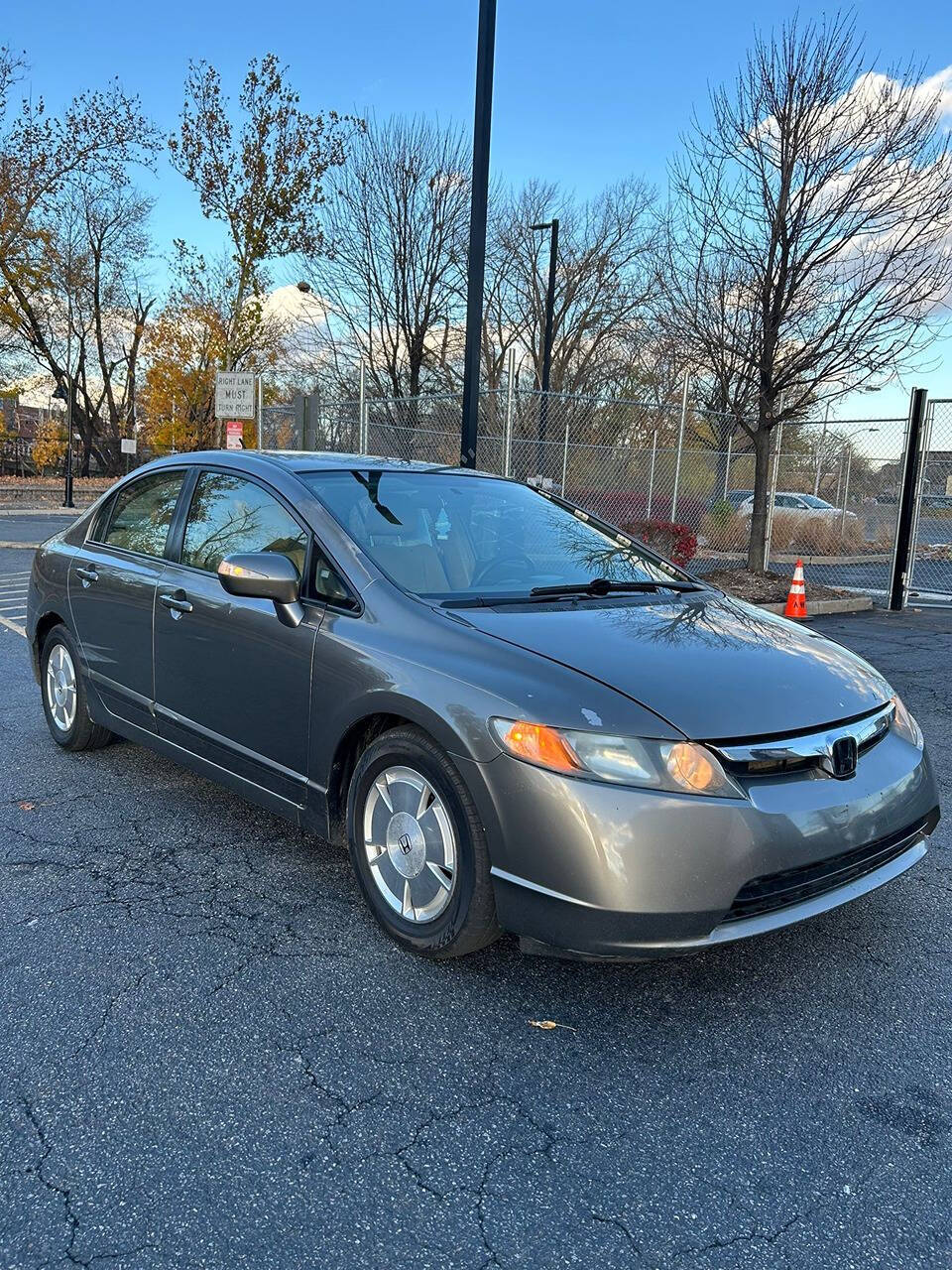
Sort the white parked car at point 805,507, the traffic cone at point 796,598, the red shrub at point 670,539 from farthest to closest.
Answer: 1. the white parked car at point 805,507
2. the red shrub at point 670,539
3. the traffic cone at point 796,598

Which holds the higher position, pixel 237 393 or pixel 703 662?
pixel 237 393

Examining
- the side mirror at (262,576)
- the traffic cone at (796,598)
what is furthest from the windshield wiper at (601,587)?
the traffic cone at (796,598)

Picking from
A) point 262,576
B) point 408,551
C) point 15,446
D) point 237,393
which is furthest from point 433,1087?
point 15,446

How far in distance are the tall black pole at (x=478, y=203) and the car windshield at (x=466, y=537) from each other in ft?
12.1

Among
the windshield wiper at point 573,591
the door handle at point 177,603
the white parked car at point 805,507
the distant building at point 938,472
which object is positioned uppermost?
the distant building at point 938,472

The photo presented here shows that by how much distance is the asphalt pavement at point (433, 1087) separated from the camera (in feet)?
6.38

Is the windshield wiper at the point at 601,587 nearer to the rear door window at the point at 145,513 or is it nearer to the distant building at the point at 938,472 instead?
the rear door window at the point at 145,513

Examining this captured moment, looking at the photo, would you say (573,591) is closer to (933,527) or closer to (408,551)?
(408,551)

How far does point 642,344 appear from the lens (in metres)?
29.1

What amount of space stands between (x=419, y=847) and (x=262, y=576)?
42.2 inches

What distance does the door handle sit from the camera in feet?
12.9

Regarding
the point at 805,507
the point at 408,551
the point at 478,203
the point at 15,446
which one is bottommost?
the point at 408,551

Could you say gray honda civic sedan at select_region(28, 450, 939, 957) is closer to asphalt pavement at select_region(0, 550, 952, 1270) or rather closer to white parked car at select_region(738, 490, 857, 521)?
asphalt pavement at select_region(0, 550, 952, 1270)

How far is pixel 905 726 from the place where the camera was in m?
3.20
